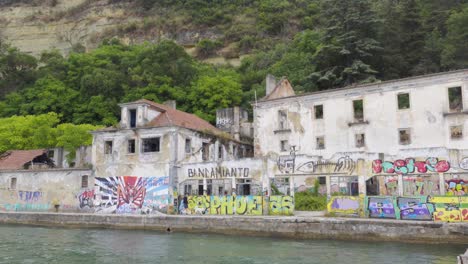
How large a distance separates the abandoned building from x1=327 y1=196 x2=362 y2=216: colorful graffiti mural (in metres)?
1.15

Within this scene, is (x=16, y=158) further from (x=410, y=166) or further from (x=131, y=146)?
(x=410, y=166)

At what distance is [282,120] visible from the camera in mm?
37094

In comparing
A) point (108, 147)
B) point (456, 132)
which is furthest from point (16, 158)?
point (456, 132)

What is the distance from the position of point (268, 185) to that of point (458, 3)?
116ft

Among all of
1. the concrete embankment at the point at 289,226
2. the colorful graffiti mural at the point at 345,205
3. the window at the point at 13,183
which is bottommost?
the concrete embankment at the point at 289,226

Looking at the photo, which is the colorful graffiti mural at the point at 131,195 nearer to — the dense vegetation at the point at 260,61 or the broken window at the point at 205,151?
the broken window at the point at 205,151

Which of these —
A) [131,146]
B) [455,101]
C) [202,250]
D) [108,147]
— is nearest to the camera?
[202,250]

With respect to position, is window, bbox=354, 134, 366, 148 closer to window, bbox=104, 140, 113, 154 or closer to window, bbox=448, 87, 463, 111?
window, bbox=448, 87, 463, 111

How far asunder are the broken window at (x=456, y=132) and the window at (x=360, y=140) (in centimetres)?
623

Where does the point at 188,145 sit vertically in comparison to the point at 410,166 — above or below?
above

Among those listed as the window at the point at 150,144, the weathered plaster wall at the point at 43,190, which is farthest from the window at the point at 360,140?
the weathered plaster wall at the point at 43,190

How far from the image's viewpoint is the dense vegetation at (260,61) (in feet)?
148

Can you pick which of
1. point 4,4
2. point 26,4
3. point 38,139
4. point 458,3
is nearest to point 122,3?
point 26,4

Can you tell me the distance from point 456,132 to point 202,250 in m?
21.2
